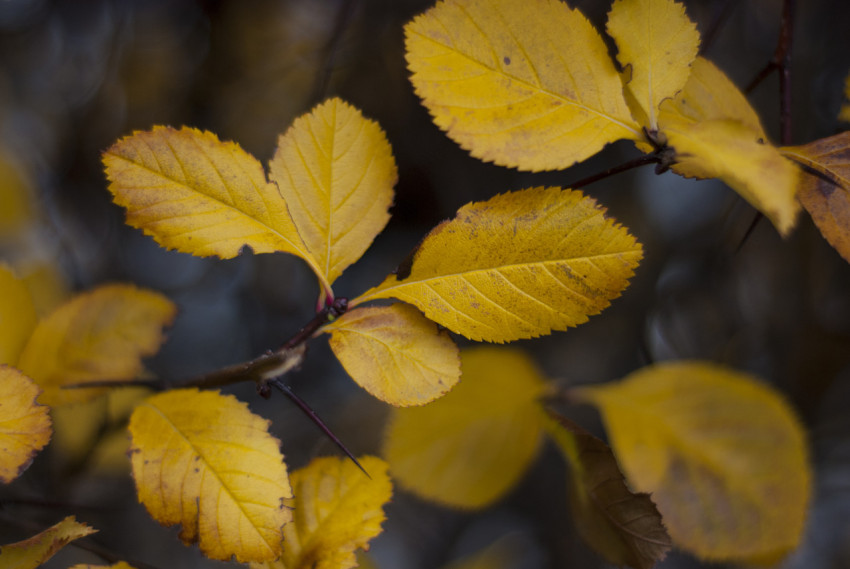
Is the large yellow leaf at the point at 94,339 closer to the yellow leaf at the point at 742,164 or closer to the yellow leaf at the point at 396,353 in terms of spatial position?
the yellow leaf at the point at 396,353

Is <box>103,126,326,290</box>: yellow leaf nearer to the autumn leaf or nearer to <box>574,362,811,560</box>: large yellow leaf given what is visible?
the autumn leaf

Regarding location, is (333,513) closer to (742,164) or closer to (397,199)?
(742,164)

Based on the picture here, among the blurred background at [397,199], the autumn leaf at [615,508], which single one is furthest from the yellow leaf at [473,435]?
the blurred background at [397,199]

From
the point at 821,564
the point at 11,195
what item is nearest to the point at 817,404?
the point at 821,564

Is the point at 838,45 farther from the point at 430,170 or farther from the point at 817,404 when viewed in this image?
the point at 430,170

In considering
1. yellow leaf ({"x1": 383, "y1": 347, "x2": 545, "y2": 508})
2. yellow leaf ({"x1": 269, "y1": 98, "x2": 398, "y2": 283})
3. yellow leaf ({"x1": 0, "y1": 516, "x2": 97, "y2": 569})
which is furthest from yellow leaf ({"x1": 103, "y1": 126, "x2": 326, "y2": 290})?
yellow leaf ({"x1": 383, "y1": 347, "x2": 545, "y2": 508})

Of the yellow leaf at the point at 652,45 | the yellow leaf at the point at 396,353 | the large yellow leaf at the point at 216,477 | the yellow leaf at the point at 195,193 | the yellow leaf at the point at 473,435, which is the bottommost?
the yellow leaf at the point at 473,435

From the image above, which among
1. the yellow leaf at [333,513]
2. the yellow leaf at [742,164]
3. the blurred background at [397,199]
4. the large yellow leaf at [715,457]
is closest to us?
the yellow leaf at [742,164]
